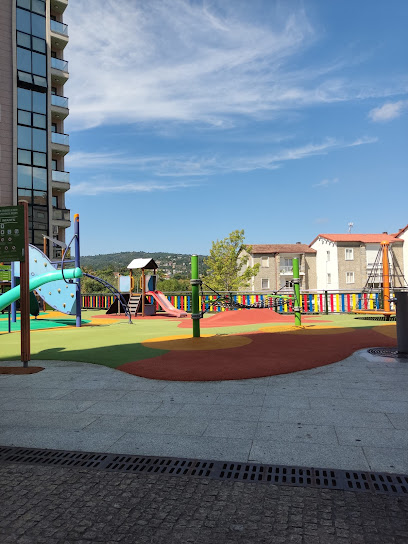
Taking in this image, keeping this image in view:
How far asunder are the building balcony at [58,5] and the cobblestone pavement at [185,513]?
43.9 m

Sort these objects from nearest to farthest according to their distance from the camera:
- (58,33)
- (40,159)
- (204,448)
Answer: (204,448), (40,159), (58,33)

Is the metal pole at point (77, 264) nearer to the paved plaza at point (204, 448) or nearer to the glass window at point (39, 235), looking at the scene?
the paved plaza at point (204, 448)

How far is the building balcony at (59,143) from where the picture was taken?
35.5m

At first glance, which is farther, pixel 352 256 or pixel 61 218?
pixel 352 256

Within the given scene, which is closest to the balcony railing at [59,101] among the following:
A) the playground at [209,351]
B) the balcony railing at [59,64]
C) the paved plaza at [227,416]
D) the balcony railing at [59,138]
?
the balcony railing at [59,64]

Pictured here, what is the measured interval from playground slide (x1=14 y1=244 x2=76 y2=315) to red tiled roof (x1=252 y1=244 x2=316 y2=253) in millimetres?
48793

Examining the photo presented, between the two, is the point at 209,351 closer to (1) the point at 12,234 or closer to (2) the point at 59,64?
(1) the point at 12,234

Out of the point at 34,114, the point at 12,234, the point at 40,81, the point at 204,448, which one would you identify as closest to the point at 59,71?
the point at 40,81

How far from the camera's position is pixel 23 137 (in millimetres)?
33656

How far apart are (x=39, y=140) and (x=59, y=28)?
34.5 ft

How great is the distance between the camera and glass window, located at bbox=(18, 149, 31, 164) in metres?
33.2

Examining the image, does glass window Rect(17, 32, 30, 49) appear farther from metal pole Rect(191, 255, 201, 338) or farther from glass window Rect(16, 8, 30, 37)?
metal pole Rect(191, 255, 201, 338)

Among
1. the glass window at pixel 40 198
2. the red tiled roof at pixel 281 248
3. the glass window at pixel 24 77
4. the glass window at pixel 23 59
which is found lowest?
the red tiled roof at pixel 281 248

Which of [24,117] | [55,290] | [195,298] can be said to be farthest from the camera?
[24,117]
